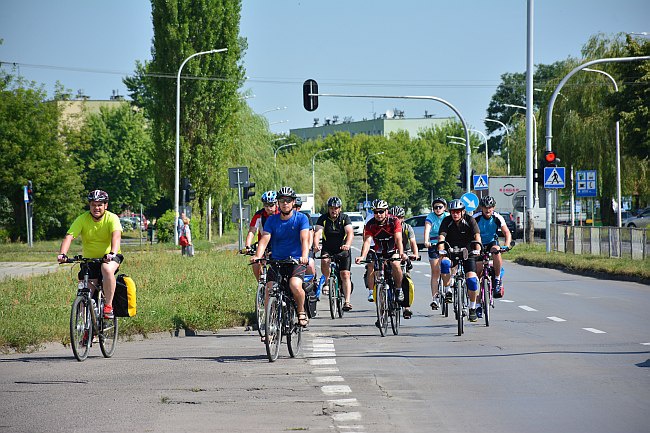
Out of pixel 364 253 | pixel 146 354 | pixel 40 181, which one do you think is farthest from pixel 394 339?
pixel 40 181

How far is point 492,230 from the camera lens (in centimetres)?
1639

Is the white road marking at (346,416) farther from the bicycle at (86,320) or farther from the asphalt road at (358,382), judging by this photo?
the bicycle at (86,320)

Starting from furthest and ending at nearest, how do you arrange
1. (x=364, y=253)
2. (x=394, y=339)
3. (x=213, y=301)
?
(x=213, y=301)
(x=364, y=253)
(x=394, y=339)

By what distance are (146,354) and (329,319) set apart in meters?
5.31

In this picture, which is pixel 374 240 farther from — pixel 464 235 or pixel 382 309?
pixel 382 309

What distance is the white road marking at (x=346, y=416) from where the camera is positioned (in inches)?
314

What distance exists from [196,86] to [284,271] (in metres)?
43.5

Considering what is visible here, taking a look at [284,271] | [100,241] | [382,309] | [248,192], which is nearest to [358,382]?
[284,271]

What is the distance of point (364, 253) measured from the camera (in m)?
15.4

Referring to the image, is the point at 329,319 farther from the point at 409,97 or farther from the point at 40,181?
the point at 40,181

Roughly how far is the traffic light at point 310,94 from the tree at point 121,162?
50951mm

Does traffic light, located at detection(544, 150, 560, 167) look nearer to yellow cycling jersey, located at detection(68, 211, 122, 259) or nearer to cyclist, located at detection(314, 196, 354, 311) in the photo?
cyclist, located at detection(314, 196, 354, 311)

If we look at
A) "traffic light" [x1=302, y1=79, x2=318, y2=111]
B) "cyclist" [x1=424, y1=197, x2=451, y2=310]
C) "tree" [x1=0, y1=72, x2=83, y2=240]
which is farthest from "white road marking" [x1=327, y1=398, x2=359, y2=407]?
"tree" [x1=0, y1=72, x2=83, y2=240]

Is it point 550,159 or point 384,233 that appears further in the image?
point 550,159
